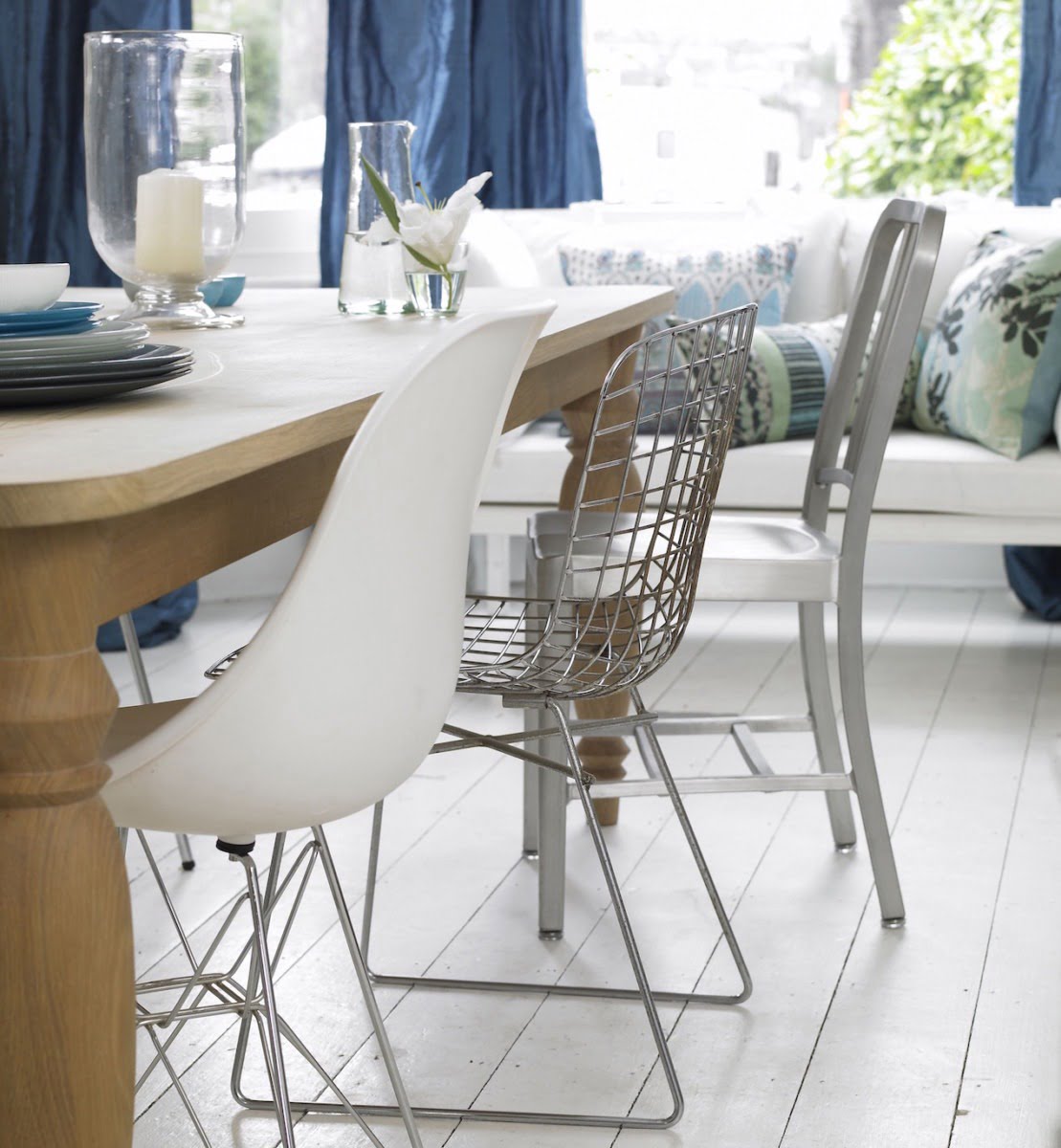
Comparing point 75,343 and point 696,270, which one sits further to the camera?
point 696,270

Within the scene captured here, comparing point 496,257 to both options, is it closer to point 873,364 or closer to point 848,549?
point 873,364

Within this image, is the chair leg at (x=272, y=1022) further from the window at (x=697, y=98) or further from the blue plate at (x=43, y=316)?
the window at (x=697, y=98)

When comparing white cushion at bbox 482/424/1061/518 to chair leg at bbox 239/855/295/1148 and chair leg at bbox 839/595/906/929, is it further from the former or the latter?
chair leg at bbox 239/855/295/1148

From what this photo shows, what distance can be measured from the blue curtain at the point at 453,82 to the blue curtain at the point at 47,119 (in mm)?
489

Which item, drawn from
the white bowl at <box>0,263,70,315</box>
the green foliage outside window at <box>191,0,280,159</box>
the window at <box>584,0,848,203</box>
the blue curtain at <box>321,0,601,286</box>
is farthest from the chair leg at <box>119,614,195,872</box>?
the window at <box>584,0,848,203</box>

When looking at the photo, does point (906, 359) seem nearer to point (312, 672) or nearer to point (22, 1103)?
point (312, 672)

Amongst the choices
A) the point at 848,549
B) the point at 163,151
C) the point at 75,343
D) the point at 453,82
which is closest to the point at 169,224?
the point at 163,151

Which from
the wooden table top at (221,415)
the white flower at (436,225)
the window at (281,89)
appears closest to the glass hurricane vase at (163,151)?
the wooden table top at (221,415)

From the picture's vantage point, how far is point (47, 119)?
147 inches

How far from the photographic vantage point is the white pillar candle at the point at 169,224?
1.83m

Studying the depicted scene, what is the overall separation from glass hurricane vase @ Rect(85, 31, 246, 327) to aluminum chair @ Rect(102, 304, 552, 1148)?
2.46 feet

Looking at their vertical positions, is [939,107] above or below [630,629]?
above

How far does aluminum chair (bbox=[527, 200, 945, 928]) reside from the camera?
211 centimetres

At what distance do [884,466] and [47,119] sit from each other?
2.03 metres
